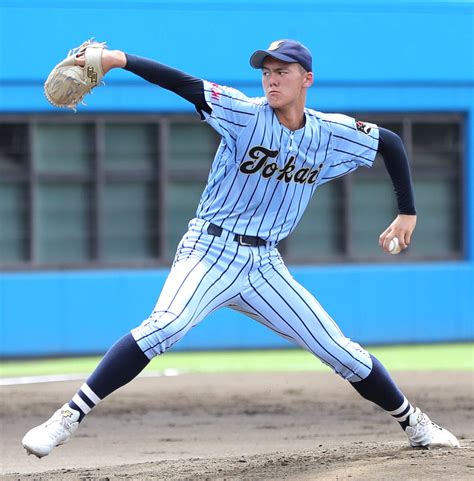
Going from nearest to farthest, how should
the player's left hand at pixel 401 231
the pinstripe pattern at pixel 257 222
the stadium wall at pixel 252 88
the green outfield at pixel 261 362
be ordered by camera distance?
the pinstripe pattern at pixel 257 222, the player's left hand at pixel 401 231, the green outfield at pixel 261 362, the stadium wall at pixel 252 88

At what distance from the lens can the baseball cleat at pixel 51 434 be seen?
5.65 metres

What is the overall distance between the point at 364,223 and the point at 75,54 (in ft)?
30.3

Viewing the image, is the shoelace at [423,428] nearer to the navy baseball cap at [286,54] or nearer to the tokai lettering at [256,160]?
the tokai lettering at [256,160]

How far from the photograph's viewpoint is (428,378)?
11.3 meters

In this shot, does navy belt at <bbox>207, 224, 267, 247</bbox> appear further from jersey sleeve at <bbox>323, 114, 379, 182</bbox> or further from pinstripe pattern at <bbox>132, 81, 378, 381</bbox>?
jersey sleeve at <bbox>323, 114, 379, 182</bbox>

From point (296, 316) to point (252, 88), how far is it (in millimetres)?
8119

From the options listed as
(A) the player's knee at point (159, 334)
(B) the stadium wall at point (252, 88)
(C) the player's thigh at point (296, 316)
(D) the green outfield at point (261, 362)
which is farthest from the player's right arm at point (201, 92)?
(B) the stadium wall at point (252, 88)

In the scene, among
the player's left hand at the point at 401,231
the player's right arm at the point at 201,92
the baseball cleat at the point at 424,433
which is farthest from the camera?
the baseball cleat at the point at 424,433

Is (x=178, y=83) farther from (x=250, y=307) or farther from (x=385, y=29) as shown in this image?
(x=385, y=29)

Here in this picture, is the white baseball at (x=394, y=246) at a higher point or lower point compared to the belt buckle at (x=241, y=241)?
lower

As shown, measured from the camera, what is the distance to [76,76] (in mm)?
5793

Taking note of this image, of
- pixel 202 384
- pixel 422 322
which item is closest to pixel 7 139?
pixel 202 384

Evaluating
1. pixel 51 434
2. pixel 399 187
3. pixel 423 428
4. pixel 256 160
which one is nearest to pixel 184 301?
pixel 256 160

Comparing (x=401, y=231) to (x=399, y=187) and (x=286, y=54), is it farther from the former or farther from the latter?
(x=286, y=54)
